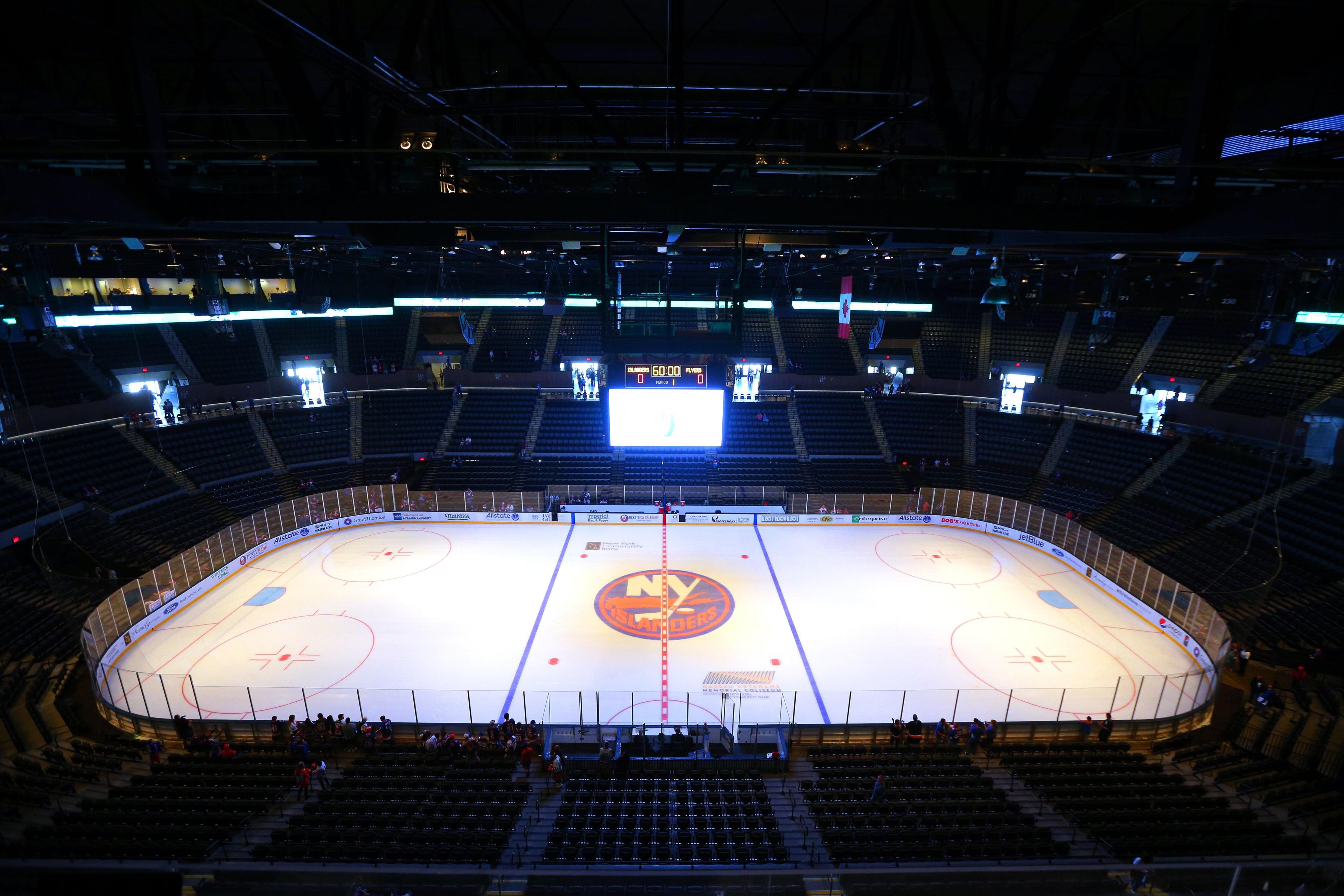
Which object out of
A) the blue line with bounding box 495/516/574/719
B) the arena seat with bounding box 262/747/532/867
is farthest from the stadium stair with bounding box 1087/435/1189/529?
the arena seat with bounding box 262/747/532/867

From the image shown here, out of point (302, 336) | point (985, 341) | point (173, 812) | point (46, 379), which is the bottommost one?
point (173, 812)

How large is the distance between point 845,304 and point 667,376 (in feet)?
18.9

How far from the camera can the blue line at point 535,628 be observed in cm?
1473

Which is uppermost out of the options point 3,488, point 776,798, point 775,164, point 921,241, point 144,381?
point 775,164

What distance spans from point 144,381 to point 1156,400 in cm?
4887

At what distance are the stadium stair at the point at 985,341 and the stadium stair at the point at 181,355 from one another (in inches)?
1691

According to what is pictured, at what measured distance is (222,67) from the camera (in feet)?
32.7

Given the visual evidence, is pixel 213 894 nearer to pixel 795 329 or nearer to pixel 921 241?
pixel 921 241

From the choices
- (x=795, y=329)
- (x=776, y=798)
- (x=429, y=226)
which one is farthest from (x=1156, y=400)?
(x=429, y=226)

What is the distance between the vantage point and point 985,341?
3631 cm

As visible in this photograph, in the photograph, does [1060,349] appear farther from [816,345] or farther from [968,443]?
[816,345]

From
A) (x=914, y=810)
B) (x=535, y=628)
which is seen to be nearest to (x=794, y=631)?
(x=914, y=810)

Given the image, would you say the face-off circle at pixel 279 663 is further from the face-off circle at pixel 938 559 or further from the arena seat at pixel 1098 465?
the arena seat at pixel 1098 465

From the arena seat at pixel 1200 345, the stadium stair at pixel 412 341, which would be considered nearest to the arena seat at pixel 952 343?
the arena seat at pixel 1200 345
